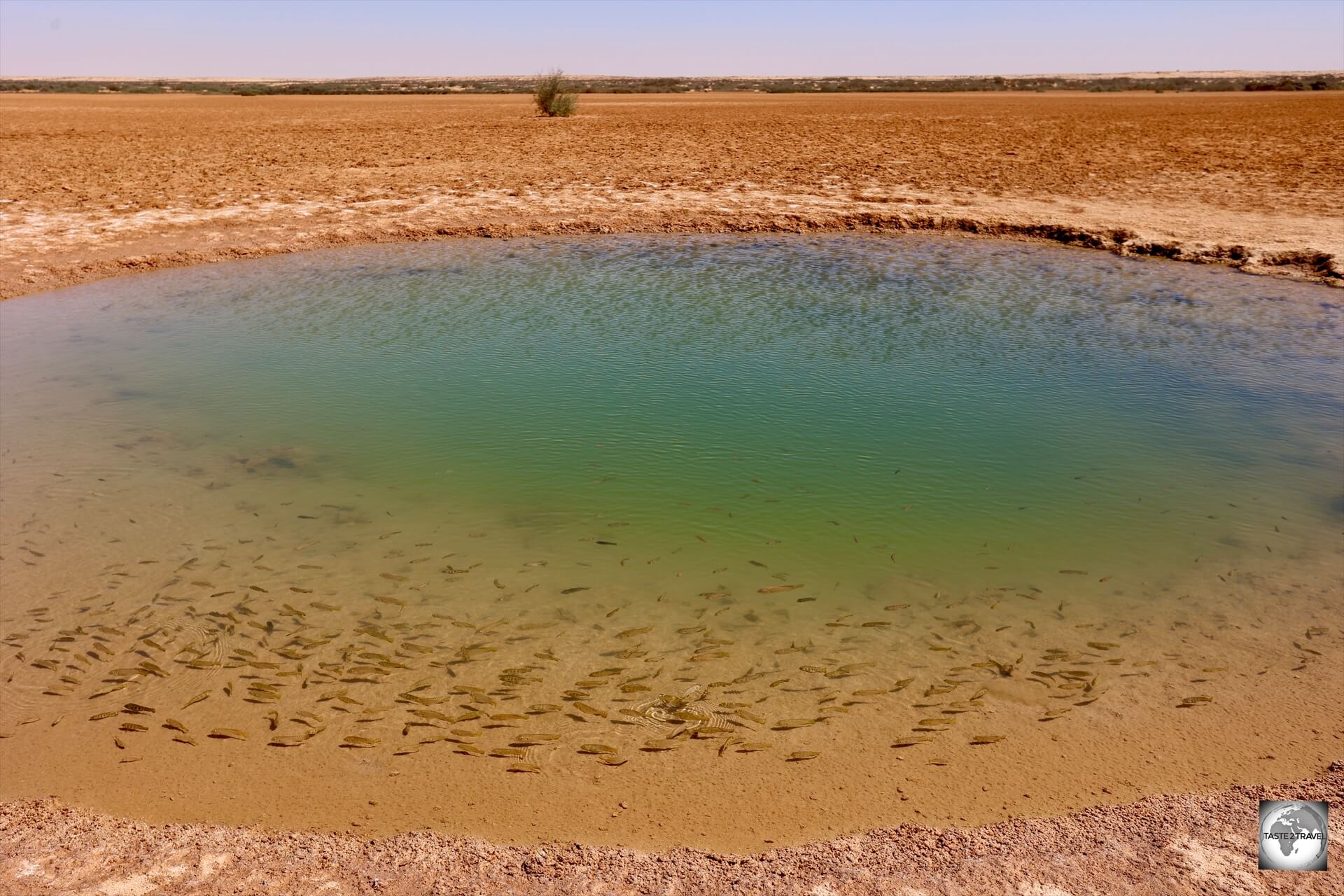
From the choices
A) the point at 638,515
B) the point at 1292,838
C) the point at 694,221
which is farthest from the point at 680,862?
the point at 694,221

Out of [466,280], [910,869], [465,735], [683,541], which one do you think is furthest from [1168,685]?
[466,280]

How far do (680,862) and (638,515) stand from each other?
308cm

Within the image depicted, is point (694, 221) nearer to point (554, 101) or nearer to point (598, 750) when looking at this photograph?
point (598, 750)

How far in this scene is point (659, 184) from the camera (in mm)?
20359

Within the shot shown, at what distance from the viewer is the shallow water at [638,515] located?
4496 millimetres

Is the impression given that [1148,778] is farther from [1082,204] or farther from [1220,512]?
[1082,204]

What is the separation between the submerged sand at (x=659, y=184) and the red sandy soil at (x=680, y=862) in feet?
38.8

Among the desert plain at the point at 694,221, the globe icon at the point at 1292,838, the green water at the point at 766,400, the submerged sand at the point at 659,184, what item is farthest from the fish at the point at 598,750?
the submerged sand at the point at 659,184

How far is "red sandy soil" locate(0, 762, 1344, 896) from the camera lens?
131 inches

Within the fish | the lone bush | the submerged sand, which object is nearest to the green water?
the fish

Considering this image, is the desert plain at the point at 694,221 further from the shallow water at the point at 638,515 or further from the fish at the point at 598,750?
the shallow water at the point at 638,515

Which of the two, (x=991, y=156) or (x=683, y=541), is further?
(x=991, y=156)

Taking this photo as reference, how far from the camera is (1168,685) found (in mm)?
4578

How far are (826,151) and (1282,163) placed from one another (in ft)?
37.2
